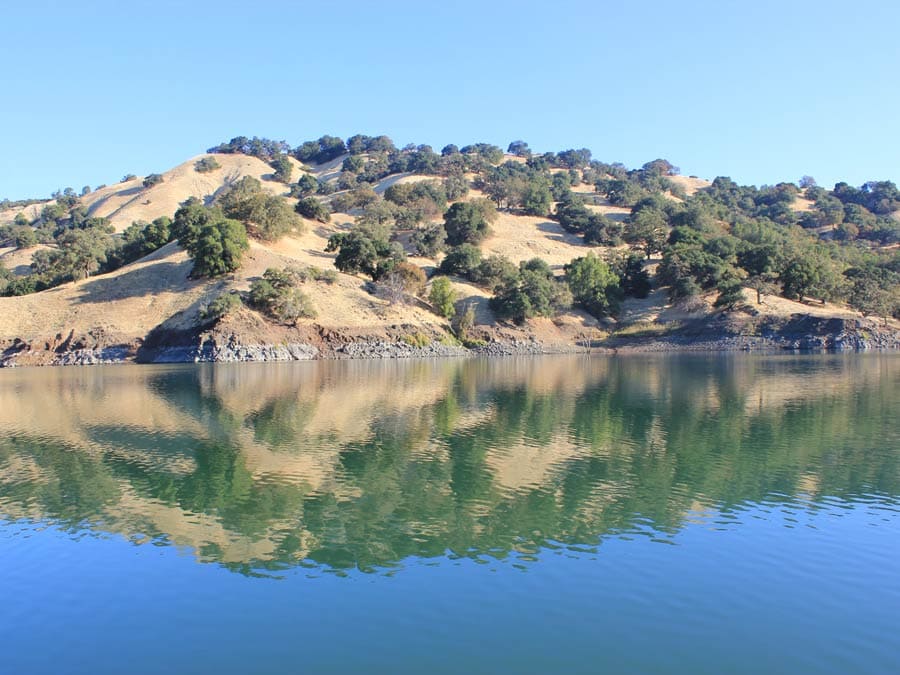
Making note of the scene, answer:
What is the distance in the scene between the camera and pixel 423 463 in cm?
2542

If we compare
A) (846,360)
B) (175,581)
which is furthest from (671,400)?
(846,360)

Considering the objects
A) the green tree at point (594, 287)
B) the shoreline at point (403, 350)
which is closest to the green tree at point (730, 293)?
the shoreline at point (403, 350)

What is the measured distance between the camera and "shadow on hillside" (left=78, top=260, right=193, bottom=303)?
8700 centimetres

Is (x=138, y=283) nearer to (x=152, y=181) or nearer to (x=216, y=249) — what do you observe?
(x=216, y=249)

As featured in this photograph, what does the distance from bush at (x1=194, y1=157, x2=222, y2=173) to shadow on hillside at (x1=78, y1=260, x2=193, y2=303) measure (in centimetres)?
10129

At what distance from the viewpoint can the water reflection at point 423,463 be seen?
1814 centimetres

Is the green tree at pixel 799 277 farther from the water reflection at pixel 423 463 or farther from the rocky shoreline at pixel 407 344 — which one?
the water reflection at pixel 423 463

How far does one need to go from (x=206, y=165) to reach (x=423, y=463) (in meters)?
179

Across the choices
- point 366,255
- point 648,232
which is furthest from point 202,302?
point 648,232

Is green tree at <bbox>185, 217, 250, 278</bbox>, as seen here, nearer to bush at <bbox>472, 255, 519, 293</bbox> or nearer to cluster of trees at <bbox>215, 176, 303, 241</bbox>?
cluster of trees at <bbox>215, 176, 303, 241</bbox>

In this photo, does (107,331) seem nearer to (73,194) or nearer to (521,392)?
(521,392)

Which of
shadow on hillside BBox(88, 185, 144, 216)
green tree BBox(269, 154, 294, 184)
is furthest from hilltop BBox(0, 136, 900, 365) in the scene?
green tree BBox(269, 154, 294, 184)

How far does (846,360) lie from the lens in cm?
7006

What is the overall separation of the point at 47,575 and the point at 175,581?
298cm
